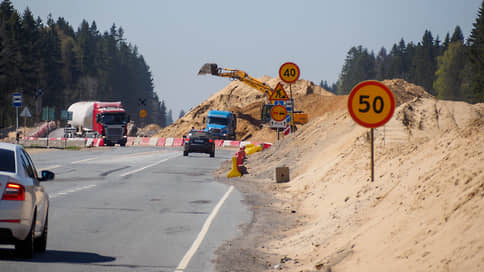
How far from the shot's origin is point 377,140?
24.1 meters

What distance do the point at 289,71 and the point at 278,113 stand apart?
369 cm

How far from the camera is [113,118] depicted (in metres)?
67.2

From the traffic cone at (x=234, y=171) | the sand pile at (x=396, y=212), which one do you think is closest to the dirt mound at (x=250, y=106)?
the traffic cone at (x=234, y=171)

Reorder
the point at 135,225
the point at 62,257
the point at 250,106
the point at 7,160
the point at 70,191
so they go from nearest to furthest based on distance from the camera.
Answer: the point at 7,160 < the point at 62,257 < the point at 135,225 < the point at 70,191 < the point at 250,106

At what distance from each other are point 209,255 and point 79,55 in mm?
146110

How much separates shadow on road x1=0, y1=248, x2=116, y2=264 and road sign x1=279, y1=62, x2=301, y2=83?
16670 millimetres

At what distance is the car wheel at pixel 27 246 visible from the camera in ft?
30.9

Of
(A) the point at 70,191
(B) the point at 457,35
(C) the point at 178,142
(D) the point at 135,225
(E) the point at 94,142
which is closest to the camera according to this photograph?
(D) the point at 135,225

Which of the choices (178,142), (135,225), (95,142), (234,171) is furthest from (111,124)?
(135,225)

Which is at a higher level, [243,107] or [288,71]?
[288,71]

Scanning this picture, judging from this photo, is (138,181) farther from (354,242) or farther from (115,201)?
(354,242)

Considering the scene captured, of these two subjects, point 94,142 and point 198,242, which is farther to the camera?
point 94,142

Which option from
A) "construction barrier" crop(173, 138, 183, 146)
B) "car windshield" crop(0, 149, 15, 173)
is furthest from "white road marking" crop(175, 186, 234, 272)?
"construction barrier" crop(173, 138, 183, 146)

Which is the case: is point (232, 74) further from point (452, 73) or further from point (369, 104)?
point (452, 73)
